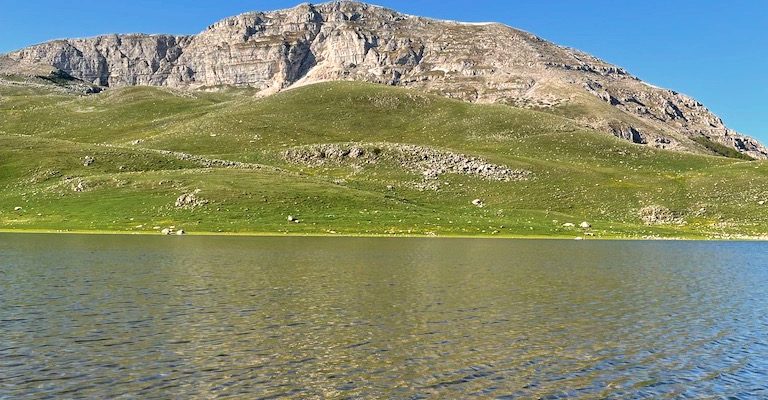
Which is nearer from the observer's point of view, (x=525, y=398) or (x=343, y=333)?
(x=525, y=398)

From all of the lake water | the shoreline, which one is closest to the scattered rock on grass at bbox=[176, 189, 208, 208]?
the shoreline

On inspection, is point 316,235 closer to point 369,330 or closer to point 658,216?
point 369,330

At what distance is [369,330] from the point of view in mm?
28172

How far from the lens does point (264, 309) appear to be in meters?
32.6

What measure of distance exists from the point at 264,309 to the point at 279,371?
37.9 ft

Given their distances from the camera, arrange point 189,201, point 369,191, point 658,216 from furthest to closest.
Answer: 1. point 369,191
2. point 658,216
3. point 189,201

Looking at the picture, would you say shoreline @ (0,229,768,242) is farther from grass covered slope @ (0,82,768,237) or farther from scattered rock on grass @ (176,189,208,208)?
scattered rock on grass @ (176,189,208,208)

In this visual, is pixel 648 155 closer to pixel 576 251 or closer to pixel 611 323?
pixel 576 251

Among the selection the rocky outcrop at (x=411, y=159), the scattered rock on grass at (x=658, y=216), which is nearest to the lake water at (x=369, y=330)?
the scattered rock on grass at (x=658, y=216)

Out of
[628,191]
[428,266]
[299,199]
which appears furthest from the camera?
[628,191]

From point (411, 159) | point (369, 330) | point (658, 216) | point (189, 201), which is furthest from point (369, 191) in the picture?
Result: point (369, 330)

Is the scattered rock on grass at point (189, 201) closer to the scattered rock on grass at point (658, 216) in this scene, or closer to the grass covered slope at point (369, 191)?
the grass covered slope at point (369, 191)

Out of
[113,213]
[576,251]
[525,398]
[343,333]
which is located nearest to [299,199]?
[113,213]

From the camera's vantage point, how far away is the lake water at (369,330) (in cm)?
2031
